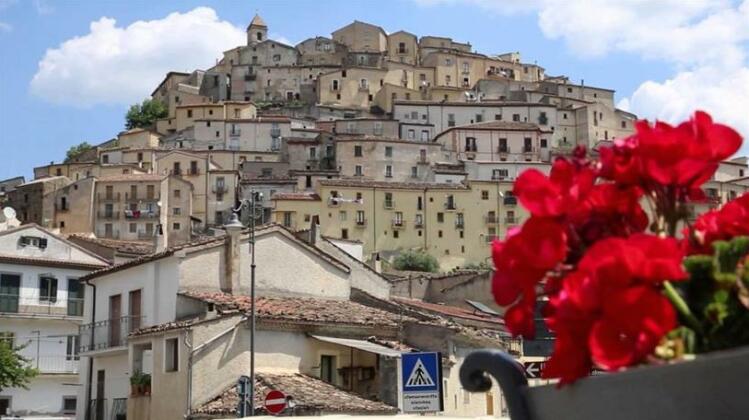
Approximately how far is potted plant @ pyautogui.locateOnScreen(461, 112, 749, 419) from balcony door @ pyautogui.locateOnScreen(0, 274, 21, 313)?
154 ft

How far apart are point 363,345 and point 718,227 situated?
2779cm

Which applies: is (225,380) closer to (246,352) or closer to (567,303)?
(246,352)

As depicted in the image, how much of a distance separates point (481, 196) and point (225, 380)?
76.2 meters

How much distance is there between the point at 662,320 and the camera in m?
2.03

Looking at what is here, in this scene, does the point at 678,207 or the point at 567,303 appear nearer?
the point at 567,303

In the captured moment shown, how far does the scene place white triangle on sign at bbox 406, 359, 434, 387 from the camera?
49.1 ft

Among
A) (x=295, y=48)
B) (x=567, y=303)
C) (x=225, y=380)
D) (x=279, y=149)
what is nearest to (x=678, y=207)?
(x=567, y=303)

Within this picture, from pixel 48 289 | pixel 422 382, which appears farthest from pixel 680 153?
pixel 48 289

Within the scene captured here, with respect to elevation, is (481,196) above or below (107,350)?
above

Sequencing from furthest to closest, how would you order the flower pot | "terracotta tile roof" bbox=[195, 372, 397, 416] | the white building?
the white building < "terracotta tile roof" bbox=[195, 372, 397, 416] < the flower pot

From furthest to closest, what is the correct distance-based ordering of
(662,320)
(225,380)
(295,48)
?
(295,48) < (225,380) < (662,320)

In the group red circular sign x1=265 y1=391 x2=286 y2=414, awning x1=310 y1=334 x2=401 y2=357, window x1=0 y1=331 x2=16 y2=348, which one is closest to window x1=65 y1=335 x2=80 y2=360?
window x1=0 y1=331 x2=16 y2=348

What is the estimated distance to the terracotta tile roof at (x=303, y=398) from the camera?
85.8 feet

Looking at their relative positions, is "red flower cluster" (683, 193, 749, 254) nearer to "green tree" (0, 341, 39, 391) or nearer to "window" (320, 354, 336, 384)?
"window" (320, 354, 336, 384)
